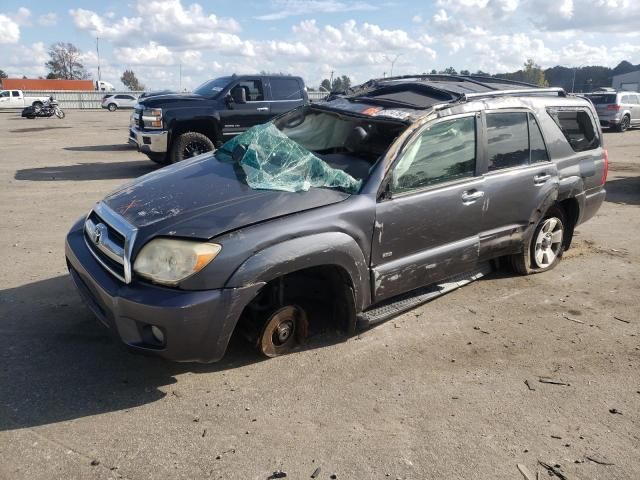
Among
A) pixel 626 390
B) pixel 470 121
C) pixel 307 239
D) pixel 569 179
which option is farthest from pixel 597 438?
pixel 569 179

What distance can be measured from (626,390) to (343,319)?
184 centimetres

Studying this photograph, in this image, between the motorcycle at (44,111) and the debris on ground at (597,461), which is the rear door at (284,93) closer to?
the debris on ground at (597,461)

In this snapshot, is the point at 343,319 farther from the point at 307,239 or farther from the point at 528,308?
the point at 528,308

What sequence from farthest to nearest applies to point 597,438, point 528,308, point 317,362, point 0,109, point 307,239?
1. point 0,109
2. point 528,308
3. point 317,362
4. point 307,239
5. point 597,438

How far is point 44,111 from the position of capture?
101 ft

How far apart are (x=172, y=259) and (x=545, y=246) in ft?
12.6

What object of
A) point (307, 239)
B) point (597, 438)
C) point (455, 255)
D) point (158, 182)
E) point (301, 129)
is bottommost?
point (597, 438)

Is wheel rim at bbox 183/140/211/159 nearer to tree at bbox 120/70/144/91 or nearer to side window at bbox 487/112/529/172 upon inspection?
side window at bbox 487/112/529/172

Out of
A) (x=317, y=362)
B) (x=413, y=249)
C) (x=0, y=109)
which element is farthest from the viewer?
(x=0, y=109)

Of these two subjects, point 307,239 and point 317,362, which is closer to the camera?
point 307,239

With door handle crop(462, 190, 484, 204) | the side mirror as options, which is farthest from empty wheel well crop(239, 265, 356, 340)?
the side mirror

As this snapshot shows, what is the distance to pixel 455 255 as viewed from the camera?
13.2 feet

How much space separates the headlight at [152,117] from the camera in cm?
1002

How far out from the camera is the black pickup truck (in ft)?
33.1
